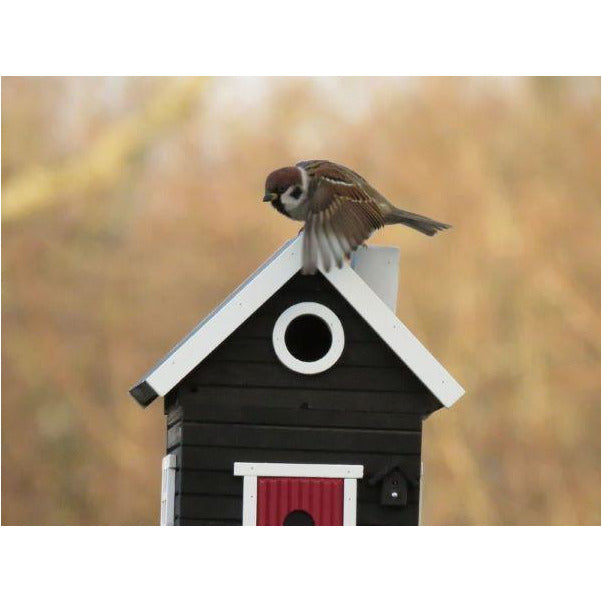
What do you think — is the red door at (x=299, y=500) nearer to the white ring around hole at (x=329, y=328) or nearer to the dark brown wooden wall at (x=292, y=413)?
the dark brown wooden wall at (x=292, y=413)

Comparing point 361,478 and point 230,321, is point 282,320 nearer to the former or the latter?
point 230,321

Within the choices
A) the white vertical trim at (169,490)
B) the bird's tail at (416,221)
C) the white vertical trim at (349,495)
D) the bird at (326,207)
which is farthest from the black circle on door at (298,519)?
the bird's tail at (416,221)

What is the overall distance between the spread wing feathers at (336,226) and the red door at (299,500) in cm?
58

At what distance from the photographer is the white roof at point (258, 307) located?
3.67 meters

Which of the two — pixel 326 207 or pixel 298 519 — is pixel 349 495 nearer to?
pixel 298 519

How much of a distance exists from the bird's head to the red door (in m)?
0.80

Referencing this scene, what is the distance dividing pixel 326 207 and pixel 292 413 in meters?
0.60

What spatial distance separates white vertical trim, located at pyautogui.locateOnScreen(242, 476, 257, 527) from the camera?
366 centimetres

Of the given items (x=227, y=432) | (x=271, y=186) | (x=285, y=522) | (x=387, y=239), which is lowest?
(x=285, y=522)

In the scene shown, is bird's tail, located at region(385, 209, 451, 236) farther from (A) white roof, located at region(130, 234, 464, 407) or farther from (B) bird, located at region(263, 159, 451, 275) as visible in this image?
(A) white roof, located at region(130, 234, 464, 407)

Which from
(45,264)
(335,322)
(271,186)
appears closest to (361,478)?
(335,322)

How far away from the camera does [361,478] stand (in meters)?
3.71

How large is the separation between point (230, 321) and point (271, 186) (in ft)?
1.45

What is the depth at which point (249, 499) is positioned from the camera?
3662 millimetres
